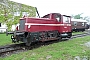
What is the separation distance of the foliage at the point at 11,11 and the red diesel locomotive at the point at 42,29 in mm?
18429

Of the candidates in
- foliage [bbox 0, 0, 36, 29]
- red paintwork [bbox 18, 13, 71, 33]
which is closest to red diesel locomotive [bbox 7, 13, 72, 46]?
red paintwork [bbox 18, 13, 71, 33]

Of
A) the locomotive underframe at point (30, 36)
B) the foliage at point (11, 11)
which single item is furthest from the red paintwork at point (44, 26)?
the foliage at point (11, 11)

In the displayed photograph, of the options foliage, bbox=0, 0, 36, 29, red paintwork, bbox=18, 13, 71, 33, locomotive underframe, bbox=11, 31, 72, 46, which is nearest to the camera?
locomotive underframe, bbox=11, 31, 72, 46

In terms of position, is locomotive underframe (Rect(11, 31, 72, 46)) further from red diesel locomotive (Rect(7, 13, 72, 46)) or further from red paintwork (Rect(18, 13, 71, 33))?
red paintwork (Rect(18, 13, 71, 33))

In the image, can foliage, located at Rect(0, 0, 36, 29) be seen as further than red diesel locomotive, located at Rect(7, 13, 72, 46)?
Yes

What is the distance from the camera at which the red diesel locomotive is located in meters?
13.0

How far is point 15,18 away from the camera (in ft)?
115

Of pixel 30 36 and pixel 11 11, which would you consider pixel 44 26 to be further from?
pixel 11 11

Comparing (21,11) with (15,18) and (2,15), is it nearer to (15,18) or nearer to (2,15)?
(15,18)

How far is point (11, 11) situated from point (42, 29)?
21.9 meters

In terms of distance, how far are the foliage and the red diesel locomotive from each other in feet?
60.5

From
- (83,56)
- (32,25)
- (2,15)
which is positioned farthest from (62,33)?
(2,15)

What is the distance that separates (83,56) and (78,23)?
1317 inches

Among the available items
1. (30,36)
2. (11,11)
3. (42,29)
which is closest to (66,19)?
(42,29)
